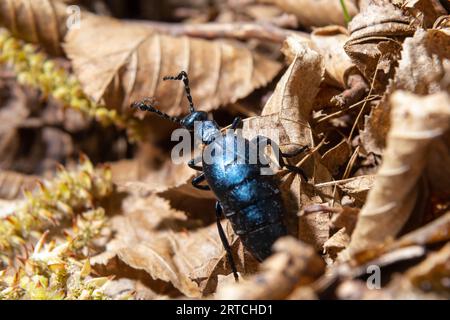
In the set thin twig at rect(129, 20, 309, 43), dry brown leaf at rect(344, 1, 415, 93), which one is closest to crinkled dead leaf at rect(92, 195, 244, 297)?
dry brown leaf at rect(344, 1, 415, 93)

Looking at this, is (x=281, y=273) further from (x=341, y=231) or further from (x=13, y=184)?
(x=13, y=184)

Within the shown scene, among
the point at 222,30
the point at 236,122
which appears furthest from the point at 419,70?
the point at 222,30

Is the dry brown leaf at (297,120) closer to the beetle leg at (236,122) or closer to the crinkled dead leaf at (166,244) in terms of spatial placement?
the beetle leg at (236,122)

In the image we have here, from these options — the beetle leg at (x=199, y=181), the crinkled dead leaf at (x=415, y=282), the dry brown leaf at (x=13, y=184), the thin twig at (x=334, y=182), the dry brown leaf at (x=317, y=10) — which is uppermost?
the dry brown leaf at (x=317, y=10)

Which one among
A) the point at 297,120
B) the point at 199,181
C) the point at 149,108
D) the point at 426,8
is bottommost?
the point at 199,181

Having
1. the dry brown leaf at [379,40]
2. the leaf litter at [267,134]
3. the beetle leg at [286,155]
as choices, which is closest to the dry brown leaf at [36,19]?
the leaf litter at [267,134]

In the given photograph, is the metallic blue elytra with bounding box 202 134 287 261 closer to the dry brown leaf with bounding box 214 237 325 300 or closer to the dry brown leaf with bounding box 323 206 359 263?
the dry brown leaf with bounding box 323 206 359 263
